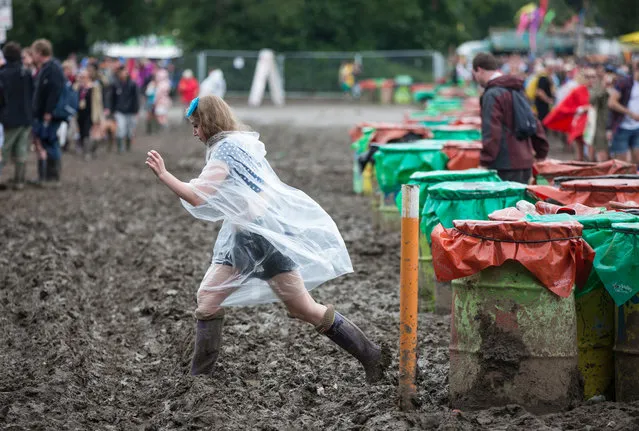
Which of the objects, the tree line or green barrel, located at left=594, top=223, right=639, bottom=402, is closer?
green barrel, located at left=594, top=223, right=639, bottom=402

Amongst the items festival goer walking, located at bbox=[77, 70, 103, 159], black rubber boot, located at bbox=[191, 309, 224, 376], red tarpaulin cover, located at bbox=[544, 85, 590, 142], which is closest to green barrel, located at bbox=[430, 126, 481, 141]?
red tarpaulin cover, located at bbox=[544, 85, 590, 142]

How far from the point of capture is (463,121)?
15.5m

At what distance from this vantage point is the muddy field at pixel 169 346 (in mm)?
5820

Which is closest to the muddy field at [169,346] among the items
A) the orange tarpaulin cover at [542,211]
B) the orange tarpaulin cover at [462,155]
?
the orange tarpaulin cover at [542,211]

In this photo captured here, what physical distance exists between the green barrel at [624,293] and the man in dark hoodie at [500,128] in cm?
418

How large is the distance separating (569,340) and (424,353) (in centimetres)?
161

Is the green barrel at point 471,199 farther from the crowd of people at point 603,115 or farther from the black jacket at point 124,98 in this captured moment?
the black jacket at point 124,98

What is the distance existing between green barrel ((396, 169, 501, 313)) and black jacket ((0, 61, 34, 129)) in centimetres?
895

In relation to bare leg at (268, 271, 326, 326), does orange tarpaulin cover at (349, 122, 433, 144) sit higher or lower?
higher

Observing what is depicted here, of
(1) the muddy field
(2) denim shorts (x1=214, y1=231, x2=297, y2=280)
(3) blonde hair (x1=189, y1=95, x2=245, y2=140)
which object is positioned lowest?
(1) the muddy field

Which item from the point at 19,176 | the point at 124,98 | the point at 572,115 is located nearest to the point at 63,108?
the point at 19,176

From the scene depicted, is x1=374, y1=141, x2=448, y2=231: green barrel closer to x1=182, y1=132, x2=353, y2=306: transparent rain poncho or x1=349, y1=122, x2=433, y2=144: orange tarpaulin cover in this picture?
x1=349, y1=122, x2=433, y2=144: orange tarpaulin cover

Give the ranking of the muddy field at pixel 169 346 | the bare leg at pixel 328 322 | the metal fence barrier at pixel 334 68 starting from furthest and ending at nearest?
the metal fence barrier at pixel 334 68 < the bare leg at pixel 328 322 < the muddy field at pixel 169 346

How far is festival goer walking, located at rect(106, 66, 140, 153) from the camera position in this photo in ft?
77.8
